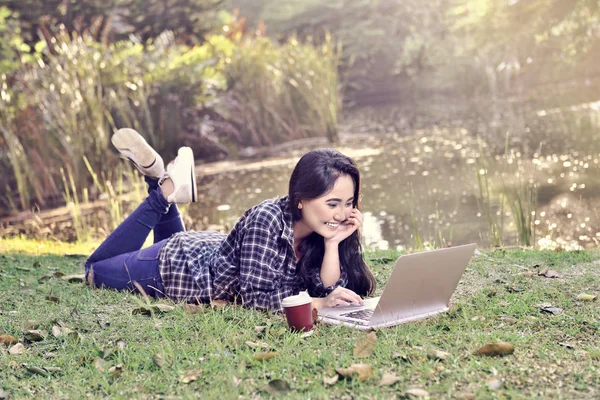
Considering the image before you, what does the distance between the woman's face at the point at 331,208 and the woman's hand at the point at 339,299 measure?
0.21m

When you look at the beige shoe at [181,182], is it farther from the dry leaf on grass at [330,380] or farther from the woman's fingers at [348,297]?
the dry leaf on grass at [330,380]

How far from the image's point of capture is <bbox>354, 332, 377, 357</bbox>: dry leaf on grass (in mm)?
2248

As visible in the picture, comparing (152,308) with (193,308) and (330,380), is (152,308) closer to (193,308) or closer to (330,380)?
(193,308)

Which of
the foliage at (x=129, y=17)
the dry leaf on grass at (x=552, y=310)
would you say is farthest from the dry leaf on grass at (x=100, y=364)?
the foliage at (x=129, y=17)

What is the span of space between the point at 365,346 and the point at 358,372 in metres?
0.21

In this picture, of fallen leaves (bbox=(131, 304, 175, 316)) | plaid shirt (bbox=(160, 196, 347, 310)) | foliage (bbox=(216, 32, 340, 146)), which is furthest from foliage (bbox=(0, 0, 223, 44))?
fallen leaves (bbox=(131, 304, 175, 316))

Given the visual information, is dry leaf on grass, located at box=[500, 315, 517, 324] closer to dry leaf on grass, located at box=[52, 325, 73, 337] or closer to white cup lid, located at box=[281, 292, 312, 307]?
white cup lid, located at box=[281, 292, 312, 307]

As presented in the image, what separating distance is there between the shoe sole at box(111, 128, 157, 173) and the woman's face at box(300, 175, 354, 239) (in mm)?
1010

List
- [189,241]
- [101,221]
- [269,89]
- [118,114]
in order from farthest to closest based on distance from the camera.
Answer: [269,89] < [118,114] < [101,221] < [189,241]

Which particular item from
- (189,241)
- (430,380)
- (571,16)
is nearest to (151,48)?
(571,16)

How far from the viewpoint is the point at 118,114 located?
8664 millimetres

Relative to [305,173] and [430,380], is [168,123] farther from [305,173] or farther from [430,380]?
[430,380]

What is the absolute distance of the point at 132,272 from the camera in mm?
3283

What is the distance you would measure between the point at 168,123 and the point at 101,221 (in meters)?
3.10
